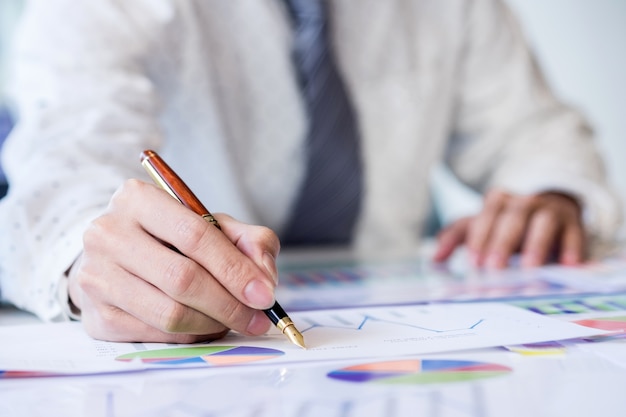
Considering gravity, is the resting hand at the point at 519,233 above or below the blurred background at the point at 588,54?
below

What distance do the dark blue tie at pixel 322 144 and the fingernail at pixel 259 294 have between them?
54 centimetres

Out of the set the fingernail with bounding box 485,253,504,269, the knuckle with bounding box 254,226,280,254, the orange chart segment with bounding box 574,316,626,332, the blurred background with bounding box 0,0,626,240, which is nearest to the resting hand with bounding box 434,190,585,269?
the fingernail with bounding box 485,253,504,269

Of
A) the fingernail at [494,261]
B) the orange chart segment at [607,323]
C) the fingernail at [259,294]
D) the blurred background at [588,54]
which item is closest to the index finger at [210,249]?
the fingernail at [259,294]

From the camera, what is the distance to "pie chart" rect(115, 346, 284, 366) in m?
0.38

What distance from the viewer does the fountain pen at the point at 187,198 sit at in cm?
40

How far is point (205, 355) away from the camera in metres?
0.39

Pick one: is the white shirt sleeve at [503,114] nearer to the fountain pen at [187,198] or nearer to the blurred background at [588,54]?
the fountain pen at [187,198]

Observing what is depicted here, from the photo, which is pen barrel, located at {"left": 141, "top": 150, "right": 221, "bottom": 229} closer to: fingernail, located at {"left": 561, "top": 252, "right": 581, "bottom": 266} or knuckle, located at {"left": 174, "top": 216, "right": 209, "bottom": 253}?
knuckle, located at {"left": 174, "top": 216, "right": 209, "bottom": 253}

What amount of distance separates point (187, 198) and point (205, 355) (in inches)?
3.9

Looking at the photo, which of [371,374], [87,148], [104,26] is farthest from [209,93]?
[371,374]

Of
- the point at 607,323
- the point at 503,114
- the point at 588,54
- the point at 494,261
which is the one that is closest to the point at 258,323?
the point at 607,323

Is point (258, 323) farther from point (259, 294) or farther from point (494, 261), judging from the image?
point (494, 261)

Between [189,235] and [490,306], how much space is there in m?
0.24

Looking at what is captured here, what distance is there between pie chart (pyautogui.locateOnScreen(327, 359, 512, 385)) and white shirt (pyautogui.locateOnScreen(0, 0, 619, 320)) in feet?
0.77
